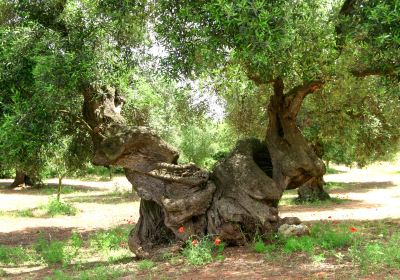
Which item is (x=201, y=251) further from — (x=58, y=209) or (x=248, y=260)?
(x=58, y=209)

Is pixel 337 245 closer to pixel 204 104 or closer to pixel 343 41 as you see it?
pixel 343 41

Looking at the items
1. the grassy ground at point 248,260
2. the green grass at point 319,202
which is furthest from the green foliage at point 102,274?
the green grass at point 319,202

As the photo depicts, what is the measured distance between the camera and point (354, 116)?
20.1 meters

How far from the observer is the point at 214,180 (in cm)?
1109

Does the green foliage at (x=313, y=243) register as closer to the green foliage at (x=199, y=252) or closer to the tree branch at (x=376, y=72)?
the green foliage at (x=199, y=252)

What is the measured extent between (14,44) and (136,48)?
11.2 feet

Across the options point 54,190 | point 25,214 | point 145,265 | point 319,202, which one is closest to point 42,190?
point 54,190

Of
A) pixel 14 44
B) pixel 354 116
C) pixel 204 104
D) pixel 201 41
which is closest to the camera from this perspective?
pixel 201 41

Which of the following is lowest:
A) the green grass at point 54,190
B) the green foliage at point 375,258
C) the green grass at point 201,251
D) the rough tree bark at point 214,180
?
the green grass at point 54,190

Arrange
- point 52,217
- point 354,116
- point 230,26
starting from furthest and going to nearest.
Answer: point 52,217
point 354,116
point 230,26

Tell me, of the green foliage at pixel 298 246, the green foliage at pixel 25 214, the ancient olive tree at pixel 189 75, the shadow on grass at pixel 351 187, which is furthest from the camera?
the shadow on grass at pixel 351 187

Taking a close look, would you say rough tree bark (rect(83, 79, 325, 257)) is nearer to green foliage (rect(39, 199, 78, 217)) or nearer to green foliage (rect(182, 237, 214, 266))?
green foliage (rect(182, 237, 214, 266))

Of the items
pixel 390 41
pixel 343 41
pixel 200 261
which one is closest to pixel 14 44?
pixel 200 261

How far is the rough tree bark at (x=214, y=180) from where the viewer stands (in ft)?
34.1
